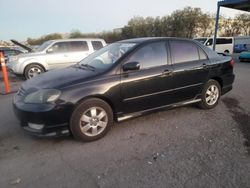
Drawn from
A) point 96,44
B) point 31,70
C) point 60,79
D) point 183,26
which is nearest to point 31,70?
point 31,70

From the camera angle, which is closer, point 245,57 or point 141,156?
point 141,156

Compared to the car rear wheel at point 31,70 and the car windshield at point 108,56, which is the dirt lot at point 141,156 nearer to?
the car windshield at point 108,56

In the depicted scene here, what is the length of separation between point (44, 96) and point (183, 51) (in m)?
2.81

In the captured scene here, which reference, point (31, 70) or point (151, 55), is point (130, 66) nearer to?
point (151, 55)

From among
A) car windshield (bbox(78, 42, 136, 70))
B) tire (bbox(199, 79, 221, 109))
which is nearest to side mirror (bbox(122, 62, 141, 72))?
car windshield (bbox(78, 42, 136, 70))

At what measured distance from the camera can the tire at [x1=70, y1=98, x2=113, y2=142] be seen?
3547mm

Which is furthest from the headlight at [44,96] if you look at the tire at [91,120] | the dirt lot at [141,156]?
the dirt lot at [141,156]

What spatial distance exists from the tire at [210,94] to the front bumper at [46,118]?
9.86ft

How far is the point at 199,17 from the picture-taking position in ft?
133

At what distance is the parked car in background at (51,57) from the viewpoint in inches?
380

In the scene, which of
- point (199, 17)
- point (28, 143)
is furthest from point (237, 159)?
point (199, 17)

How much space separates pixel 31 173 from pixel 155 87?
2.44 metres

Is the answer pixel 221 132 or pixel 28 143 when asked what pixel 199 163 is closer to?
pixel 221 132

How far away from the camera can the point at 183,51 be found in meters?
4.62
